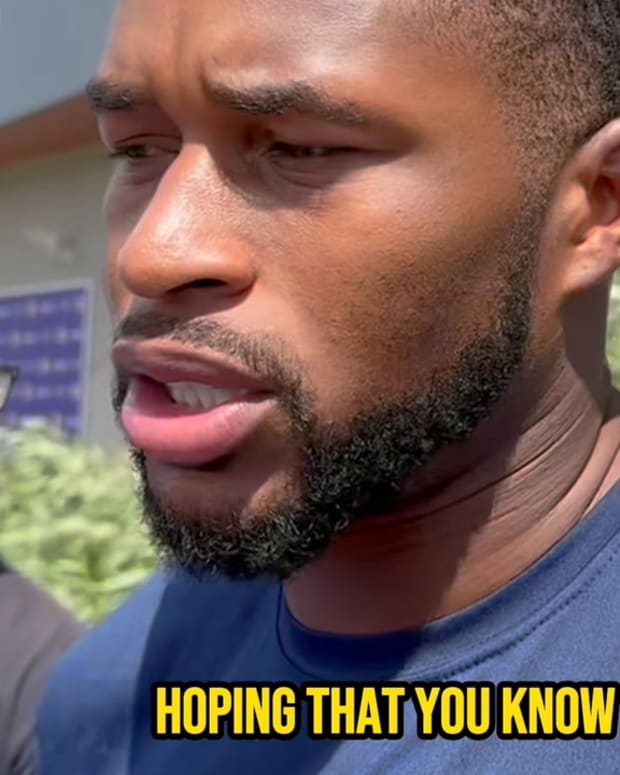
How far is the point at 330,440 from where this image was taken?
146 cm

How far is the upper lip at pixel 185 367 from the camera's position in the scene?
1.44 m

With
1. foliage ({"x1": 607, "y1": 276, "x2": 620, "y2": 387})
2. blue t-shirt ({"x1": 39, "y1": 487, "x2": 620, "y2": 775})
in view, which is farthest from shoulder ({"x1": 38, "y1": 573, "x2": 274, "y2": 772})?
foliage ({"x1": 607, "y1": 276, "x2": 620, "y2": 387})

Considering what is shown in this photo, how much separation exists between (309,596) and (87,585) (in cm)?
155

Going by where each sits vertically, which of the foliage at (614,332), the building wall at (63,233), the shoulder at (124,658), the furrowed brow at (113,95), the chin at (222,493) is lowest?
the building wall at (63,233)

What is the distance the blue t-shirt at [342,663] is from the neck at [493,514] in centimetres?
3

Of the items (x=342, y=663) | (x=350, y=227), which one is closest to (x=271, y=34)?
(x=350, y=227)

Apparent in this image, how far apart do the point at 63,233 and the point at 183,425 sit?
6565 millimetres

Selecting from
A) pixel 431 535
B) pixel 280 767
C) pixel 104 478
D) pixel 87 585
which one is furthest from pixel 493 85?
pixel 104 478

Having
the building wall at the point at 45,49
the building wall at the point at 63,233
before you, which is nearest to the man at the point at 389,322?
the building wall at the point at 45,49

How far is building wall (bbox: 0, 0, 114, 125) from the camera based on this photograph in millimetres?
6434

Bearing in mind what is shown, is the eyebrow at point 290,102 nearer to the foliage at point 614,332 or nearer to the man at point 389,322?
the man at point 389,322

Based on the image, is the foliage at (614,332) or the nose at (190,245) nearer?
the nose at (190,245)

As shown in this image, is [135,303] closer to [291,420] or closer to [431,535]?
[291,420]

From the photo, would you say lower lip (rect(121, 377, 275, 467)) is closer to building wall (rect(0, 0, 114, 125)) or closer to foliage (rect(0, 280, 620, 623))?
foliage (rect(0, 280, 620, 623))
